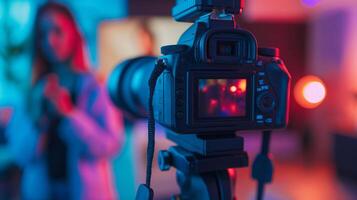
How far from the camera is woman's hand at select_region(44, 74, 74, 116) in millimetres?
1322

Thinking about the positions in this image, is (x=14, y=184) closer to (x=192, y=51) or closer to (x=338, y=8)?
(x=192, y=51)

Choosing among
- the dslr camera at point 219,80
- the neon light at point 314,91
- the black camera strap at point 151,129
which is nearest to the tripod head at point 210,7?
the dslr camera at point 219,80

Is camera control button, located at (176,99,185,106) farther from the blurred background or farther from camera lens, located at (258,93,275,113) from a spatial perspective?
the blurred background

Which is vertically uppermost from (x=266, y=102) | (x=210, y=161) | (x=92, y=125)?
Answer: (x=266, y=102)

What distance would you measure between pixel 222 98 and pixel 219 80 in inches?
1.4

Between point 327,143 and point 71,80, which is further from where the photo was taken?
point 327,143

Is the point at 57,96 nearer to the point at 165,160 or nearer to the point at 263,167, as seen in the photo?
the point at 165,160

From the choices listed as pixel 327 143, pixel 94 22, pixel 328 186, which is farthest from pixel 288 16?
pixel 94 22

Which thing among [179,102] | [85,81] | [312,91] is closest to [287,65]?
[312,91]

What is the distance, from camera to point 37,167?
1395mm

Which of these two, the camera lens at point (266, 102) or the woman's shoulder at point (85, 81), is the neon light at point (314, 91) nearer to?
the woman's shoulder at point (85, 81)

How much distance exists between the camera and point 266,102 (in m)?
0.57

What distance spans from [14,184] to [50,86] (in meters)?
1.42

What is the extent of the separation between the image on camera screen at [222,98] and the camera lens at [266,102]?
29mm
